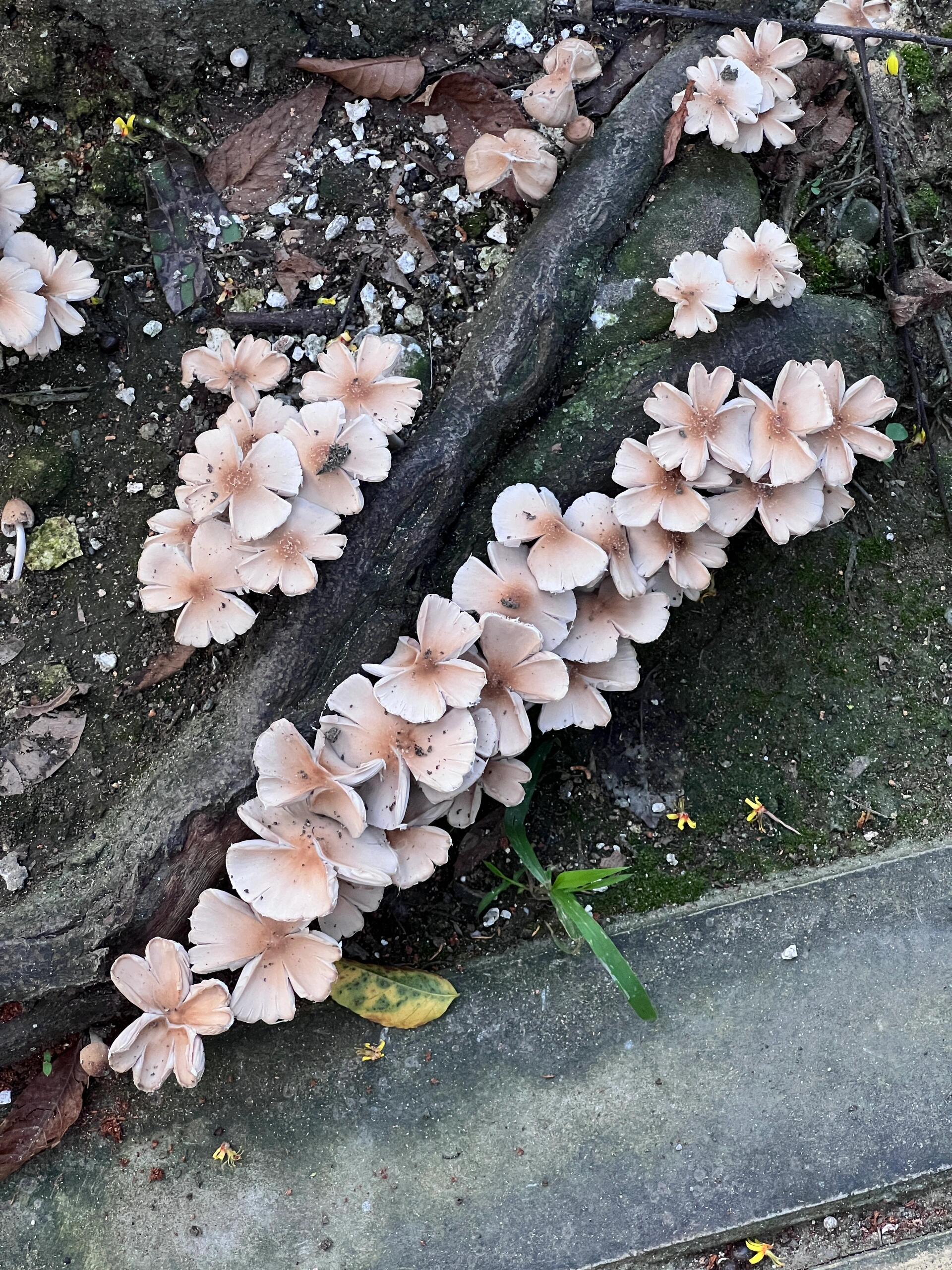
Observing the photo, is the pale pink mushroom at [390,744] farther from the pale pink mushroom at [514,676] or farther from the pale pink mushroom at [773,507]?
the pale pink mushroom at [773,507]

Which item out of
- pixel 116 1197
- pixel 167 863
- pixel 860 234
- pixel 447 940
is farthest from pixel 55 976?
pixel 860 234

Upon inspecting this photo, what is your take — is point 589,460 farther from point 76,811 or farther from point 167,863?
point 76,811

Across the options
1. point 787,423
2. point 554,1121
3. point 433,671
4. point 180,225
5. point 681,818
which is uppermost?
point 180,225

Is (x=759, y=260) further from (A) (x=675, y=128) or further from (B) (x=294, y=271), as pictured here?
(B) (x=294, y=271)

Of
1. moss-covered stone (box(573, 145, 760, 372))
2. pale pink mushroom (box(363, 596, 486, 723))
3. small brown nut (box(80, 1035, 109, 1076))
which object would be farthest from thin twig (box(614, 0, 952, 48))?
small brown nut (box(80, 1035, 109, 1076))

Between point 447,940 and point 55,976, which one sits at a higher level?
point 55,976

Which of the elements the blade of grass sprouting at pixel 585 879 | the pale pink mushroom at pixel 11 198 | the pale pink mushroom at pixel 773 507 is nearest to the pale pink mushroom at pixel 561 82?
the pale pink mushroom at pixel 773 507

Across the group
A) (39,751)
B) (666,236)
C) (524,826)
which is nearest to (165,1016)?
(39,751)
